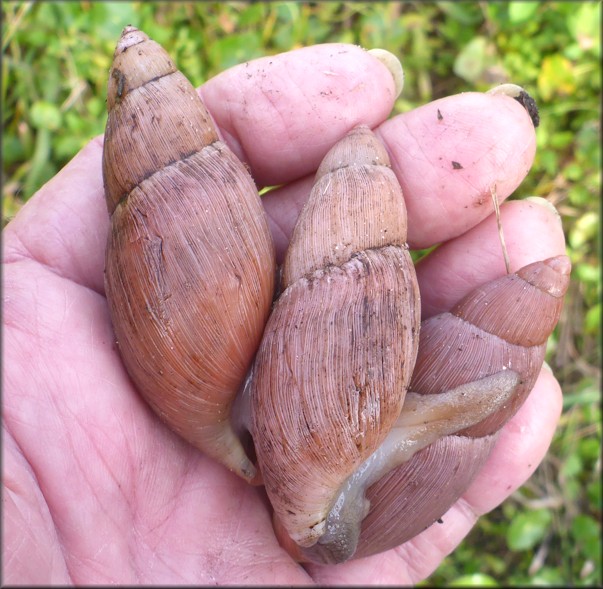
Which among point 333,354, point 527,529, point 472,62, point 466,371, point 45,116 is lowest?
point 527,529

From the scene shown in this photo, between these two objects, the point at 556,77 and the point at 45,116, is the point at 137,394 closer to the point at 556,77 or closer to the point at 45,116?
the point at 45,116

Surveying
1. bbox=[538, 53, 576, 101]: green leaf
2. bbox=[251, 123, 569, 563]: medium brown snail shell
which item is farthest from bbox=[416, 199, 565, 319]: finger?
bbox=[538, 53, 576, 101]: green leaf

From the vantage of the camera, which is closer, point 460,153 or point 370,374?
point 370,374

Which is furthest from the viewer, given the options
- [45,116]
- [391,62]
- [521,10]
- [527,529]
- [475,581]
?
[521,10]

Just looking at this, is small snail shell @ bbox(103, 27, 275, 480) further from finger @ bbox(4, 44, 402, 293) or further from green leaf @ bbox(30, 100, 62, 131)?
green leaf @ bbox(30, 100, 62, 131)

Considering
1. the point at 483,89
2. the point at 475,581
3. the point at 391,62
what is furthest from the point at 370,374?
the point at 483,89

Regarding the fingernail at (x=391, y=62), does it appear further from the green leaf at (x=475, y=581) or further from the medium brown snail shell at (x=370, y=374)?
the green leaf at (x=475, y=581)
